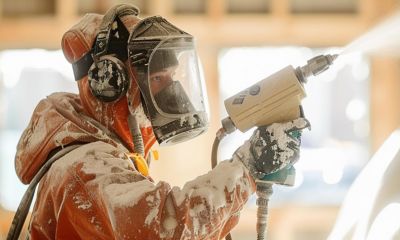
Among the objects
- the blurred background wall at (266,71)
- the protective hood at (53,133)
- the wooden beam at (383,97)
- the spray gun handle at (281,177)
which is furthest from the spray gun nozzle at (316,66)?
the wooden beam at (383,97)

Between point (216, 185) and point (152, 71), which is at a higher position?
point (152, 71)

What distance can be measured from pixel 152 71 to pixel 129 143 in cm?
16

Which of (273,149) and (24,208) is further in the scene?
(24,208)

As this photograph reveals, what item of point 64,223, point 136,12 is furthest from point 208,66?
point 64,223

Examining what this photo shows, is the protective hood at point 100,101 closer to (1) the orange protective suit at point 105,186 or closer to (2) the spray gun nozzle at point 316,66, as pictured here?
(1) the orange protective suit at point 105,186

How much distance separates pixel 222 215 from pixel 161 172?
2.16m

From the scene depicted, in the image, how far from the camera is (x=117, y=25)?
1400 millimetres

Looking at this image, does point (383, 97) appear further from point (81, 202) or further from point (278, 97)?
point (81, 202)

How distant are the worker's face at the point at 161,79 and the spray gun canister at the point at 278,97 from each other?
0.16 meters

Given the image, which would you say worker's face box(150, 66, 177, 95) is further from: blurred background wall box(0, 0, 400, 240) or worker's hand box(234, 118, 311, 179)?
blurred background wall box(0, 0, 400, 240)

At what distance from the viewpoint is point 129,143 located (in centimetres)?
142

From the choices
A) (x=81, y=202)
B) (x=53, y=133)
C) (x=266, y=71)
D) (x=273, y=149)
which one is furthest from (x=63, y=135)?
(x=266, y=71)

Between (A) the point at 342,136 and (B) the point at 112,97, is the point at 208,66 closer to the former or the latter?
(A) the point at 342,136

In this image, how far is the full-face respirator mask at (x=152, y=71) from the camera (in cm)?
134
